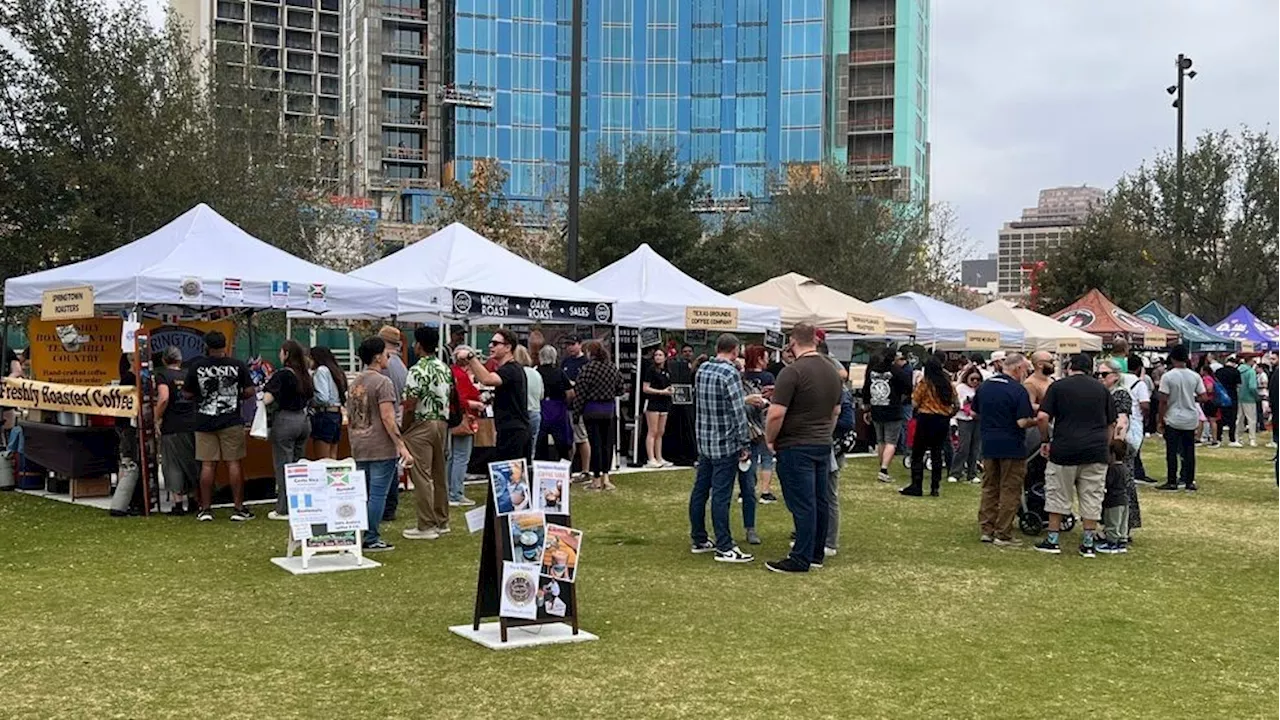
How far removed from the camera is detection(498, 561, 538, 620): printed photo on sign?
6.29 m

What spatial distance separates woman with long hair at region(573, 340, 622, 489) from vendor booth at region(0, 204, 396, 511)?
2.30 meters

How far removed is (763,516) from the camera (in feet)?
37.2

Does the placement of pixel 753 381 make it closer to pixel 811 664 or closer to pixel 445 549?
pixel 445 549

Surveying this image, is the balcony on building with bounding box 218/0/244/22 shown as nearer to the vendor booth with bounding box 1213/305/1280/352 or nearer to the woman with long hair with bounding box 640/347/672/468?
the vendor booth with bounding box 1213/305/1280/352

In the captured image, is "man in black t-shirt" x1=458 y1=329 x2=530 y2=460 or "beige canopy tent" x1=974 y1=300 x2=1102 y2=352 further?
"beige canopy tent" x1=974 y1=300 x2=1102 y2=352

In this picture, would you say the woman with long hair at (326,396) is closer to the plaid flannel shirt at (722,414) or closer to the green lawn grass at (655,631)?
the green lawn grass at (655,631)

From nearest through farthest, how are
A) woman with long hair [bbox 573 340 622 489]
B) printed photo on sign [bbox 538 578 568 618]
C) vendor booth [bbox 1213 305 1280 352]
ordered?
printed photo on sign [bbox 538 578 568 618], woman with long hair [bbox 573 340 622 489], vendor booth [bbox 1213 305 1280 352]

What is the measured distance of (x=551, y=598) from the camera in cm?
641

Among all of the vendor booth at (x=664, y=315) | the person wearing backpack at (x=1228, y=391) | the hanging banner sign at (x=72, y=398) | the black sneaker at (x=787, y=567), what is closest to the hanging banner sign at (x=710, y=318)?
the vendor booth at (x=664, y=315)

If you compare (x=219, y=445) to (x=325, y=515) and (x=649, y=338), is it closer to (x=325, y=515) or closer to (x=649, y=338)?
(x=325, y=515)

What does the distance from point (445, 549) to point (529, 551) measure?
3029 mm

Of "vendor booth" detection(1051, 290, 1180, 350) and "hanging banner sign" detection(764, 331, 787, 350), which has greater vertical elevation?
"vendor booth" detection(1051, 290, 1180, 350)

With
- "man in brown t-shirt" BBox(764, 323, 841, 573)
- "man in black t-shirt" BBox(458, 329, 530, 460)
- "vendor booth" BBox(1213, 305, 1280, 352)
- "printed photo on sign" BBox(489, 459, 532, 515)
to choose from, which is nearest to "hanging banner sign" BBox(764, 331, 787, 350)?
"man in black t-shirt" BBox(458, 329, 530, 460)

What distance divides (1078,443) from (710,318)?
743cm
